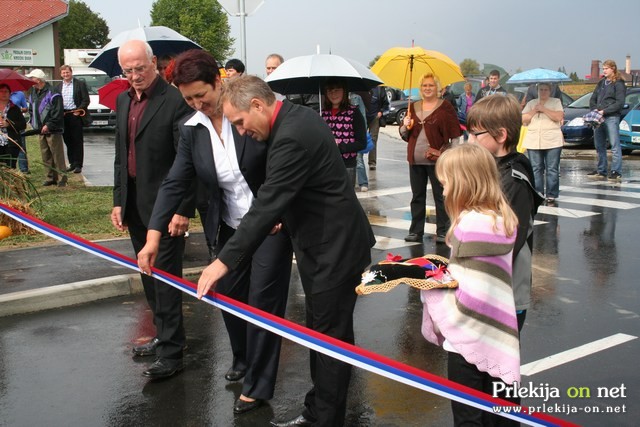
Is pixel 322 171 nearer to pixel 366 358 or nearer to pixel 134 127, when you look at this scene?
pixel 366 358

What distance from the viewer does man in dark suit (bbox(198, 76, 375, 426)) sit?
3.71 m

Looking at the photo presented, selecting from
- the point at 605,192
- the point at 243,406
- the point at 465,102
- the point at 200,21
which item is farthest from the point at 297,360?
the point at 200,21

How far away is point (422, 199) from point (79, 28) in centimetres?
8928

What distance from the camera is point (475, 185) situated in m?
3.37

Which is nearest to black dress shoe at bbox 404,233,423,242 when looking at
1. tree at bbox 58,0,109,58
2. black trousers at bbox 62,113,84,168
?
black trousers at bbox 62,113,84,168

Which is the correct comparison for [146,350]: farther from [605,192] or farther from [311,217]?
[605,192]

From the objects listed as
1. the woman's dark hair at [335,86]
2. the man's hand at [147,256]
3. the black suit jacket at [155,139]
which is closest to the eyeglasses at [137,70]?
the black suit jacket at [155,139]

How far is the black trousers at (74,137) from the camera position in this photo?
15.7 meters

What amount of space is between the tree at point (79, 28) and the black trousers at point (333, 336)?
299 feet

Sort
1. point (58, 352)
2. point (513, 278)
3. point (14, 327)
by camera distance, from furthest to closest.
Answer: point (14, 327) < point (58, 352) < point (513, 278)

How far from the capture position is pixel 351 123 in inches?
324

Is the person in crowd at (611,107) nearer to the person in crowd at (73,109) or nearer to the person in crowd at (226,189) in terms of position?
the person in crowd at (73,109)

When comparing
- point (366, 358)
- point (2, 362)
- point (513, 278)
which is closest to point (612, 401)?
point (513, 278)

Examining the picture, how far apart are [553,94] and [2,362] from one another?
33.0ft
